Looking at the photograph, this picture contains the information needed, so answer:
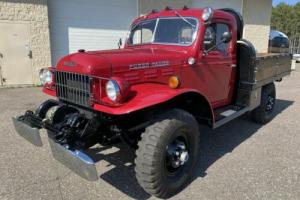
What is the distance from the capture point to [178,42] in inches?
159

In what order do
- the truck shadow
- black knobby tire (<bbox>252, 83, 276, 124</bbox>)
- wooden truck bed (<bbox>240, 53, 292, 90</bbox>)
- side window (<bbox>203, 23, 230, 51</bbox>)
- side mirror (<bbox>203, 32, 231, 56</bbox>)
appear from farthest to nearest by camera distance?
black knobby tire (<bbox>252, 83, 276, 124</bbox>) → wooden truck bed (<bbox>240, 53, 292, 90</bbox>) → side window (<bbox>203, 23, 230, 51</bbox>) → side mirror (<bbox>203, 32, 231, 56</bbox>) → the truck shadow

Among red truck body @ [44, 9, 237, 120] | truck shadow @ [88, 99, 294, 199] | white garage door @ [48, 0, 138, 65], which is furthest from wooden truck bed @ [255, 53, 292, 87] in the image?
white garage door @ [48, 0, 138, 65]

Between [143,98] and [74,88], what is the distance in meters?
0.90

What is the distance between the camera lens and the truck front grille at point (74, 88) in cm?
313

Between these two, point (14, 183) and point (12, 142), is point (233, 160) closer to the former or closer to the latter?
point (14, 183)

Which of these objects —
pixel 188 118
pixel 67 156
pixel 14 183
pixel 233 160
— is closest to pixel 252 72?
pixel 233 160

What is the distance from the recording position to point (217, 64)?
14.4 feet

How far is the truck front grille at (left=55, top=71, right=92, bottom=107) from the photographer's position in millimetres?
3135

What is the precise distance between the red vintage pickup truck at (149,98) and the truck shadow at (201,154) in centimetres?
45

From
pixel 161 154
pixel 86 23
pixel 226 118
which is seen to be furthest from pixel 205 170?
pixel 86 23

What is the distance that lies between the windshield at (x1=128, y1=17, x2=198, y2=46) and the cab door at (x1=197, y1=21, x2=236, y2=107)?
215mm

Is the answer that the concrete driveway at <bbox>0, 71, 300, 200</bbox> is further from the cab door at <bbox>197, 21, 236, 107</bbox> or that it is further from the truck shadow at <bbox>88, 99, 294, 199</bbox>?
the cab door at <bbox>197, 21, 236, 107</bbox>

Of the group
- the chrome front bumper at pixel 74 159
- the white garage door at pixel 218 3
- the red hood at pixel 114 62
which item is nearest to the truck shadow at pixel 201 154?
the chrome front bumper at pixel 74 159

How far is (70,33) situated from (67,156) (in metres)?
8.62
